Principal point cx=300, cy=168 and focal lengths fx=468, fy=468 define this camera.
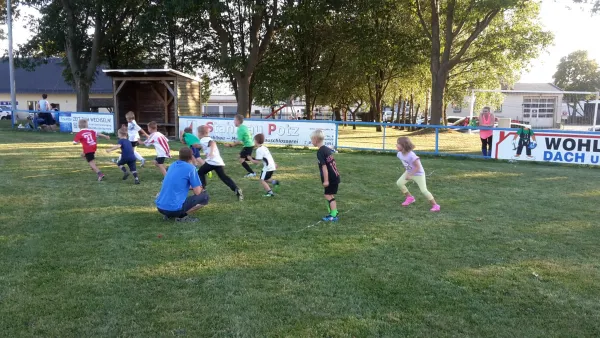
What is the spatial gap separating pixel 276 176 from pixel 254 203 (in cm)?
317

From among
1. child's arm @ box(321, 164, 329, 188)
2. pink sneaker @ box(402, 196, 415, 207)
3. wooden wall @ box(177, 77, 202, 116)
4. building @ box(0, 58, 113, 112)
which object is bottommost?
pink sneaker @ box(402, 196, 415, 207)

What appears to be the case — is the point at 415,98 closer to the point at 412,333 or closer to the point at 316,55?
the point at 316,55

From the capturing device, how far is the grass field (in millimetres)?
3867

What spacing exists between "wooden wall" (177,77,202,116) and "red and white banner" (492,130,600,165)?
13678 mm

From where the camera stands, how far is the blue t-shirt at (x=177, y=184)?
675 centimetres

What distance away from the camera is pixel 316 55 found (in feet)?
111

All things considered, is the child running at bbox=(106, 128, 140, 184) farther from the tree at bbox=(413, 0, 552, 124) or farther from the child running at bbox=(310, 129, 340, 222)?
the tree at bbox=(413, 0, 552, 124)

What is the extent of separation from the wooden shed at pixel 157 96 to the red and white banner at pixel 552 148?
13.7 metres

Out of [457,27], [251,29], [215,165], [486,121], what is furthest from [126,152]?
[457,27]

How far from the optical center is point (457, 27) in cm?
2836

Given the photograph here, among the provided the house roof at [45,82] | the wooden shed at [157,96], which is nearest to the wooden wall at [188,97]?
the wooden shed at [157,96]

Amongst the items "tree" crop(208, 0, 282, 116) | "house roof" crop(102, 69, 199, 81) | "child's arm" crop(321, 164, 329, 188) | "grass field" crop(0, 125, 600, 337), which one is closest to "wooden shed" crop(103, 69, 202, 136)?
"house roof" crop(102, 69, 199, 81)

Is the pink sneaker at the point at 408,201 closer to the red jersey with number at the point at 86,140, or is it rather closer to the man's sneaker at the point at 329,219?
the man's sneaker at the point at 329,219

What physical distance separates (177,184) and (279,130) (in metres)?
11.9
